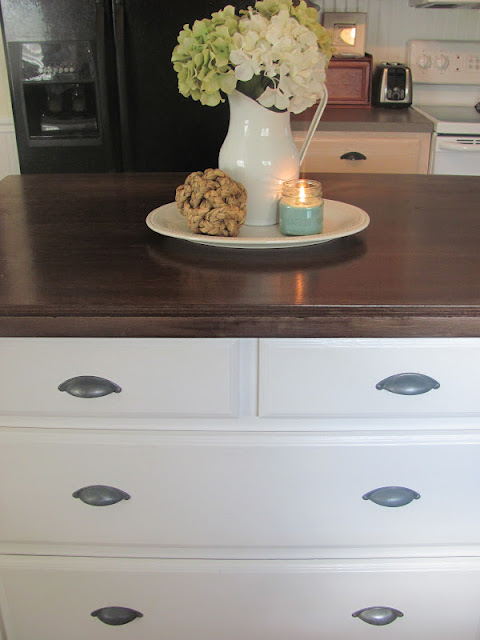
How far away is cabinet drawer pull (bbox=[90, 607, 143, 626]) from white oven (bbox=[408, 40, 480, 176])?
7.26ft

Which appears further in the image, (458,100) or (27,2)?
(458,100)

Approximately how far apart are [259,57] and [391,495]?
30.2 inches

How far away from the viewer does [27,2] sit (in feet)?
8.71

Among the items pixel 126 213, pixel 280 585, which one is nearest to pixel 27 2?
pixel 126 213

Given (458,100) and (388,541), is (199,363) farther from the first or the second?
(458,100)

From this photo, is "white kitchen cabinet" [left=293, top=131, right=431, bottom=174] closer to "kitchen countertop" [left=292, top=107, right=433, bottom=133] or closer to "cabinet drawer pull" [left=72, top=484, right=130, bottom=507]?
"kitchen countertop" [left=292, top=107, right=433, bottom=133]

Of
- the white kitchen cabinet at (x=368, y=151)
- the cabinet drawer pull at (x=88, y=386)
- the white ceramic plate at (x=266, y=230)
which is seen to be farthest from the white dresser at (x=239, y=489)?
the white kitchen cabinet at (x=368, y=151)

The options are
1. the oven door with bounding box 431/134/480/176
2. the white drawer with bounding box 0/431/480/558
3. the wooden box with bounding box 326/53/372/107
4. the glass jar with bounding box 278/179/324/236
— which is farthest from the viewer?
the wooden box with bounding box 326/53/372/107

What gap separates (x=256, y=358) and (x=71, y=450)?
346 mm

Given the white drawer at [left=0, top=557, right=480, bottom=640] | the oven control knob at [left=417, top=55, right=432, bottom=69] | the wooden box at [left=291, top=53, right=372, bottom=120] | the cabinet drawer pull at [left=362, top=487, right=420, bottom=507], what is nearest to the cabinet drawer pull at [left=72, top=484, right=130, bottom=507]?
the white drawer at [left=0, top=557, right=480, bottom=640]

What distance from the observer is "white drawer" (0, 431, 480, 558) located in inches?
42.8

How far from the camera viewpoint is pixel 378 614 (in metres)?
1.22

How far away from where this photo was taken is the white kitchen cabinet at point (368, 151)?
2.79 m

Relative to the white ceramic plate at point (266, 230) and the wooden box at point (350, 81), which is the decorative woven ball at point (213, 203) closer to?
the white ceramic plate at point (266, 230)
